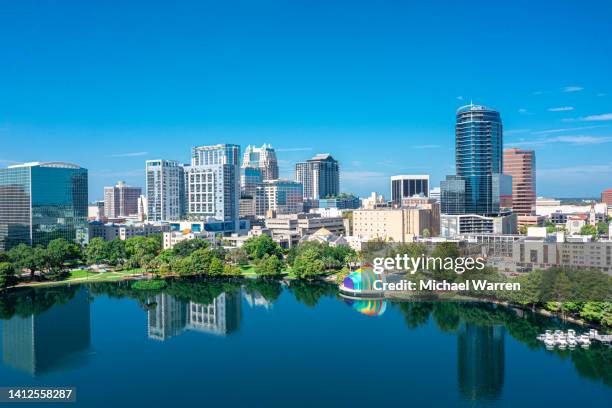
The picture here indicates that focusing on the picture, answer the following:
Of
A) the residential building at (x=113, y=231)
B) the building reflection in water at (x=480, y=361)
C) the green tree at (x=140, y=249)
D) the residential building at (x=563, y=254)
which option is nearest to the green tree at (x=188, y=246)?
the green tree at (x=140, y=249)

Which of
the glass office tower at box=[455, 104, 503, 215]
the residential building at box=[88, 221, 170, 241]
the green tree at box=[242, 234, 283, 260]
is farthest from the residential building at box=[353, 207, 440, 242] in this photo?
the residential building at box=[88, 221, 170, 241]

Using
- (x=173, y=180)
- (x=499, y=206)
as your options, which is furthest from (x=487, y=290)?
(x=173, y=180)

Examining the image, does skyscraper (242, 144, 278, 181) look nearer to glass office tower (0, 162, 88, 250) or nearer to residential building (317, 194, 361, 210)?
residential building (317, 194, 361, 210)

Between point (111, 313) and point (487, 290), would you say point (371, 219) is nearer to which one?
point (487, 290)

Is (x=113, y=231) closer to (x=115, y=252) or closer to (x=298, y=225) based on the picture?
(x=115, y=252)

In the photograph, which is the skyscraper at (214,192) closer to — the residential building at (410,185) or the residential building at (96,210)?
the residential building at (410,185)
